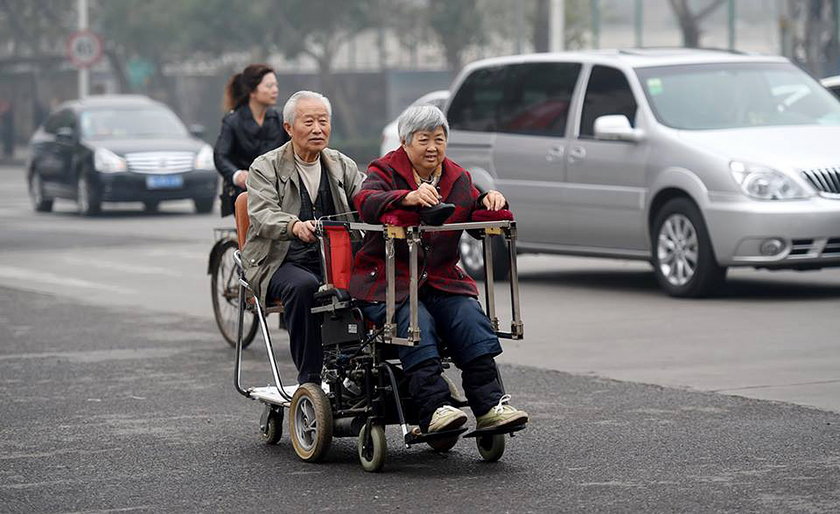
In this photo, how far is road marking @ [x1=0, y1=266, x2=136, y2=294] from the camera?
14.8 m

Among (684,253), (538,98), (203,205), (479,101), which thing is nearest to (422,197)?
(684,253)

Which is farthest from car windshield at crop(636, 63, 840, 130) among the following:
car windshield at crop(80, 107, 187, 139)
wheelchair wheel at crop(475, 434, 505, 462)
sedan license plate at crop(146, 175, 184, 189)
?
car windshield at crop(80, 107, 187, 139)

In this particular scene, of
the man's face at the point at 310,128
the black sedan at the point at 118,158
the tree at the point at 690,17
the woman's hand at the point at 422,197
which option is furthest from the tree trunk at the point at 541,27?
the woman's hand at the point at 422,197

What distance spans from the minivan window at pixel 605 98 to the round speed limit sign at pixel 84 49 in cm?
2615

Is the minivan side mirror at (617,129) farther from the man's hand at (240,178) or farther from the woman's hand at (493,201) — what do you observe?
the woman's hand at (493,201)

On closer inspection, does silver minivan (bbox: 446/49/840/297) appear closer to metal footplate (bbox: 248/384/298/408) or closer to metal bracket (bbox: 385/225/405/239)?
metal footplate (bbox: 248/384/298/408)

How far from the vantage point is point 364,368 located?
6.76 m

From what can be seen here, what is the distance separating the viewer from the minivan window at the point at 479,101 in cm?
1478

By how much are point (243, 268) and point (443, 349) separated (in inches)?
47.6

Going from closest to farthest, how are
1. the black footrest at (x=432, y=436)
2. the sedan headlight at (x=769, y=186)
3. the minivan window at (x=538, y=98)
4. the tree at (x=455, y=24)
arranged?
the black footrest at (x=432, y=436)
the sedan headlight at (x=769, y=186)
the minivan window at (x=538, y=98)
the tree at (x=455, y=24)

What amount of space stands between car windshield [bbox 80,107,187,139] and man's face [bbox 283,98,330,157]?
1801 cm

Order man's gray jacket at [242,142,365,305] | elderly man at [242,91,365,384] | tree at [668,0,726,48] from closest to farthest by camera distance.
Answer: elderly man at [242,91,365,384]
man's gray jacket at [242,142,365,305]
tree at [668,0,726,48]

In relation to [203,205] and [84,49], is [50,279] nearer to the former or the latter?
[203,205]

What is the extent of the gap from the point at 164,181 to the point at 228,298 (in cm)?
1392
